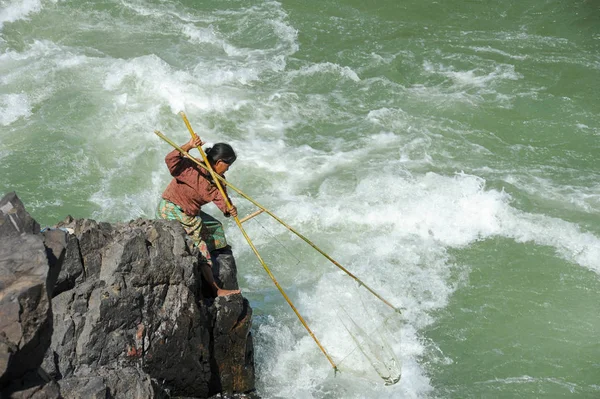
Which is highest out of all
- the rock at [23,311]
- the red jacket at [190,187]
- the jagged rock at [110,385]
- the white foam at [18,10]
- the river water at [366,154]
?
the rock at [23,311]

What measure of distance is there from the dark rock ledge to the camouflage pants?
308 mm

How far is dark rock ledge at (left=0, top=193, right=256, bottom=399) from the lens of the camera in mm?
5016

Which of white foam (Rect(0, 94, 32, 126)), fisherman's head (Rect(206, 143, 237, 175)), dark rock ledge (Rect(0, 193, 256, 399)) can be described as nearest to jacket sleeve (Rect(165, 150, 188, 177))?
fisherman's head (Rect(206, 143, 237, 175))

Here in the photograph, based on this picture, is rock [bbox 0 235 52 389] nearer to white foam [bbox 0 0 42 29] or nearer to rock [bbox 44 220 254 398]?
rock [bbox 44 220 254 398]

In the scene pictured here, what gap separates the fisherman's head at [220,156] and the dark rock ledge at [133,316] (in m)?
0.61

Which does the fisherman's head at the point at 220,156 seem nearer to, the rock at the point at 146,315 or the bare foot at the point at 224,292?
the rock at the point at 146,315

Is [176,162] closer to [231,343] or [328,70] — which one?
[231,343]

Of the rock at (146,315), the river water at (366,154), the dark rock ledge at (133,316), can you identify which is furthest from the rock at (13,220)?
the river water at (366,154)

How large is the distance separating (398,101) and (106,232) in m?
7.31

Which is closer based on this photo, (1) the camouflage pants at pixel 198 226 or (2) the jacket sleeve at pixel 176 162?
(2) the jacket sleeve at pixel 176 162

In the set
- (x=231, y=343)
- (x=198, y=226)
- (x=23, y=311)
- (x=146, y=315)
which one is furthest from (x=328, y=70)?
(x=23, y=311)

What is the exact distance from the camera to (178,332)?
19.5ft

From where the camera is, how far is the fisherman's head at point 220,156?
21.0ft

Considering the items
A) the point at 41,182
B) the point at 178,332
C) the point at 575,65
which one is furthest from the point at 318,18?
the point at 178,332
